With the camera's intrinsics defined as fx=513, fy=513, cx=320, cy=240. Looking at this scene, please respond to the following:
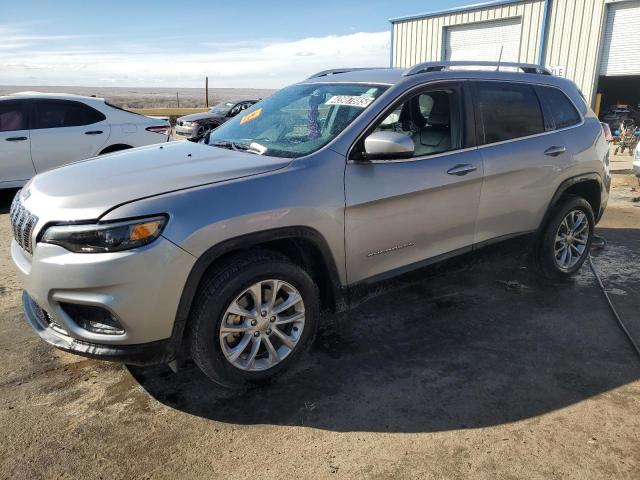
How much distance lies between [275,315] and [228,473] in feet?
2.87

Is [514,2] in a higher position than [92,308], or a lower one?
higher

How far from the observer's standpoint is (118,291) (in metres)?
2.42

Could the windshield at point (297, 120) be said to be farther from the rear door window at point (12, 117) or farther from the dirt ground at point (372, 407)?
the rear door window at point (12, 117)

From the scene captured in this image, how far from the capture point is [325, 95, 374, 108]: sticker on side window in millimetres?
3352

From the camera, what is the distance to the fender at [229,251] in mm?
2572

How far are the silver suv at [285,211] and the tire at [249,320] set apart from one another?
0.03 feet

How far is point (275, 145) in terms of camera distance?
3307mm

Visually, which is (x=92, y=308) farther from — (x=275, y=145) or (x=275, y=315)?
(x=275, y=145)

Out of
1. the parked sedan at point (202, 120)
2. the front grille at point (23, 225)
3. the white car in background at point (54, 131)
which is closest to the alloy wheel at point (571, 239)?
the front grille at point (23, 225)

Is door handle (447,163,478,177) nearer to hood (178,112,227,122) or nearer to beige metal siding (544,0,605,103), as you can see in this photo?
beige metal siding (544,0,605,103)

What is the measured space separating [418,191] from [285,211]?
1.01m

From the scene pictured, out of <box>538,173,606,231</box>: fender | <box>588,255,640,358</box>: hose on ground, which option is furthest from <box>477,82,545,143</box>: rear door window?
<box>588,255,640,358</box>: hose on ground

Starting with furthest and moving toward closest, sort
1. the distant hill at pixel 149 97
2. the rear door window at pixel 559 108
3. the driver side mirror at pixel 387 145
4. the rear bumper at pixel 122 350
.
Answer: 1. the distant hill at pixel 149 97
2. the rear door window at pixel 559 108
3. the driver side mirror at pixel 387 145
4. the rear bumper at pixel 122 350

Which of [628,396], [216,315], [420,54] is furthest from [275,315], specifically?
[420,54]
